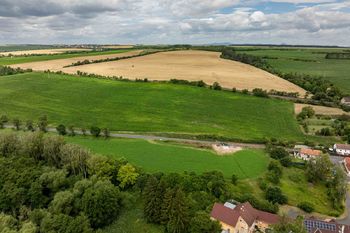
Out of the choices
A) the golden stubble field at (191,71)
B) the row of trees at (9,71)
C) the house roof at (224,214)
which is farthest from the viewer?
the row of trees at (9,71)

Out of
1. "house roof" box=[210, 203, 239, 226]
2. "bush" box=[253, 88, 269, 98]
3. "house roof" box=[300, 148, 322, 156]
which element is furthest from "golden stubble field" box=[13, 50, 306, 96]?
"house roof" box=[210, 203, 239, 226]

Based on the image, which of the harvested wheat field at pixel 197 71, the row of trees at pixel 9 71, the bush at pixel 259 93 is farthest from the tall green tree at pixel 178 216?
the row of trees at pixel 9 71

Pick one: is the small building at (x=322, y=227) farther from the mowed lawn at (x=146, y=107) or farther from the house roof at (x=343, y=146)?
the mowed lawn at (x=146, y=107)

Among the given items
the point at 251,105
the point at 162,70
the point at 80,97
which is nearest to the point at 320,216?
the point at 251,105

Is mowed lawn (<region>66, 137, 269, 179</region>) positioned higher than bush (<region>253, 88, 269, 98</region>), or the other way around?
bush (<region>253, 88, 269, 98</region>)

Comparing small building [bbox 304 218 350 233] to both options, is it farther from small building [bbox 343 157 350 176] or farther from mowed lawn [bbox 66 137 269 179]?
small building [bbox 343 157 350 176]

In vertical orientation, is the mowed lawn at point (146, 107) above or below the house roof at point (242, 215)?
above

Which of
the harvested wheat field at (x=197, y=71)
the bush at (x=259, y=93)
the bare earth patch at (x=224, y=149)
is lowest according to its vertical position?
the bare earth patch at (x=224, y=149)

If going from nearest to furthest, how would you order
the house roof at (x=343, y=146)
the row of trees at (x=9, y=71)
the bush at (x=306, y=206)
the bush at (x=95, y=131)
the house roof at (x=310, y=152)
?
1. the bush at (x=306, y=206)
2. the house roof at (x=310, y=152)
3. the house roof at (x=343, y=146)
4. the bush at (x=95, y=131)
5. the row of trees at (x=9, y=71)
